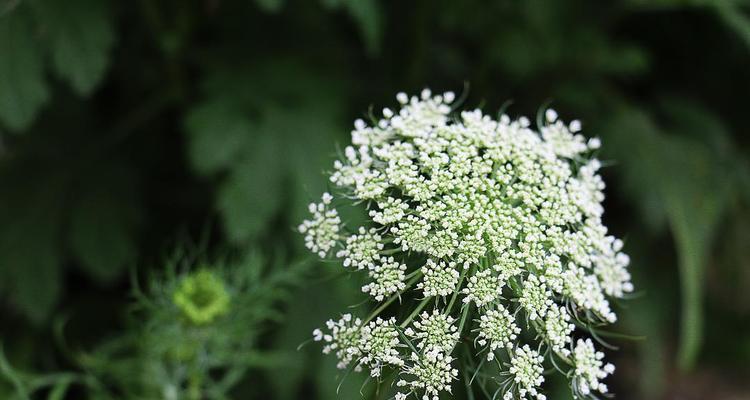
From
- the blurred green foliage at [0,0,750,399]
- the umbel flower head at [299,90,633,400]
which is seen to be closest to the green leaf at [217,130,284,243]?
the blurred green foliage at [0,0,750,399]

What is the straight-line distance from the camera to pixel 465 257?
1.18 m

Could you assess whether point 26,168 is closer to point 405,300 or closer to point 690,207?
point 405,300

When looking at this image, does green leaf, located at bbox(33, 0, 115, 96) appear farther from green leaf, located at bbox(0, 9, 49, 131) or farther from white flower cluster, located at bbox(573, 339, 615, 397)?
white flower cluster, located at bbox(573, 339, 615, 397)

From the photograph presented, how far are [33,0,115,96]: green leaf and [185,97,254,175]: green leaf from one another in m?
0.37

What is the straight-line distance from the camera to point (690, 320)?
2.91m

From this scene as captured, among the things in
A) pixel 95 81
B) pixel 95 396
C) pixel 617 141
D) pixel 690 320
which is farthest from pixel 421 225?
pixel 617 141

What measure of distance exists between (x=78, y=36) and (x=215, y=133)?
519mm

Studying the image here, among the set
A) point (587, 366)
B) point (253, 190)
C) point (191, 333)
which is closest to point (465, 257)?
point (587, 366)

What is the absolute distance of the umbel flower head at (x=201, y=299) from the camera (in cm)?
187

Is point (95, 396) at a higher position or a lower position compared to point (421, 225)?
higher

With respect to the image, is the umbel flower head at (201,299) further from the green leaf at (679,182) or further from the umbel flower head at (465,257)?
the green leaf at (679,182)

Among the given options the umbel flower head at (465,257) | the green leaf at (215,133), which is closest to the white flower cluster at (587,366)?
the umbel flower head at (465,257)

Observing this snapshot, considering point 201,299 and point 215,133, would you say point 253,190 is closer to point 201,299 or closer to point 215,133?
point 215,133

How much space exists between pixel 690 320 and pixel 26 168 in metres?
2.53
